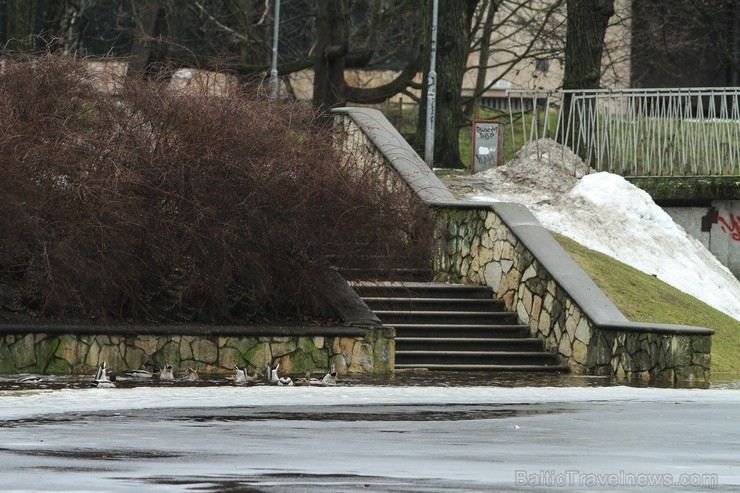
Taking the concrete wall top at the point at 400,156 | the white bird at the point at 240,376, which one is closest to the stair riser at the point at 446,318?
the concrete wall top at the point at 400,156

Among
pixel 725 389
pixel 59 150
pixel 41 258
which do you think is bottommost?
pixel 725 389

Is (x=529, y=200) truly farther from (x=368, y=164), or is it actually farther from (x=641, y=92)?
(x=368, y=164)

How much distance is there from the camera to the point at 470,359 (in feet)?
58.6

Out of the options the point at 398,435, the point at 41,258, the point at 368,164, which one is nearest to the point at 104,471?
the point at 398,435

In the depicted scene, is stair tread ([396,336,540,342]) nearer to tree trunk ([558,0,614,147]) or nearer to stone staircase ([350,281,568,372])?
stone staircase ([350,281,568,372])

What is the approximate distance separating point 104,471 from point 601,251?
621 inches

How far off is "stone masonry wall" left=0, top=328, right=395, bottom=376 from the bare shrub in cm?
41

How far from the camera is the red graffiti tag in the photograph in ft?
84.5

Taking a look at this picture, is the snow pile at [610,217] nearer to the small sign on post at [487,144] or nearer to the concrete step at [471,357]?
the small sign on post at [487,144]

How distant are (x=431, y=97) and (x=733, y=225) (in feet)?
18.1

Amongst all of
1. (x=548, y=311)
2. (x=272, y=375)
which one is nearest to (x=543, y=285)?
(x=548, y=311)

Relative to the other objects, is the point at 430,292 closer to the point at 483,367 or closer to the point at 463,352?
the point at 463,352

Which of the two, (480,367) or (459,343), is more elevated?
(459,343)

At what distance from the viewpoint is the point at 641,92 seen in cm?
2653
